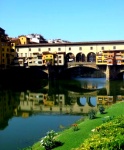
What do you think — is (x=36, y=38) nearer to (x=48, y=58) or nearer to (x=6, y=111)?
(x=48, y=58)

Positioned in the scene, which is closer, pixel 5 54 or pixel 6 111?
pixel 6 111

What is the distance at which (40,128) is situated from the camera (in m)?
20.4

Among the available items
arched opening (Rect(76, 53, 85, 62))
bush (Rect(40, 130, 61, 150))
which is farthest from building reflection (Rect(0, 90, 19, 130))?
arched opening (Rect(76, 53, 85, 62))

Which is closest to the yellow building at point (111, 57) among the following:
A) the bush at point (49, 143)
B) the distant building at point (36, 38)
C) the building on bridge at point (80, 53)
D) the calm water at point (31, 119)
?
the building on bridge at point (80, 53)

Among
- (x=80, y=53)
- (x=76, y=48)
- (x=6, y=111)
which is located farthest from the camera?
(x=80, y=53)

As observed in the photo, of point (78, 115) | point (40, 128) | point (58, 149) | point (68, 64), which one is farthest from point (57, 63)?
point (58, 149)

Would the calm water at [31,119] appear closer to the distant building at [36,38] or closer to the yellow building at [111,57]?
the yellow building at [111,57]

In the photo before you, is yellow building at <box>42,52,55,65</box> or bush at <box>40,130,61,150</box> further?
yellow building at <box>42,52,55,65</box>

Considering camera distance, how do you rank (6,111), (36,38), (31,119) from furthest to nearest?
1. (36,38)
2. (6,111)
3. (31,119)

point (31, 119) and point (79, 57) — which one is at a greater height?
point (79, 57)

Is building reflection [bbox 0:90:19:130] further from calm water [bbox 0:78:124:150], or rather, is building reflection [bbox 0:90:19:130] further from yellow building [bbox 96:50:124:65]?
yellow building [bbox 96:50:124:65]

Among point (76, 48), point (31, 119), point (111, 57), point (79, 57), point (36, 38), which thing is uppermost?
point (36, 38)

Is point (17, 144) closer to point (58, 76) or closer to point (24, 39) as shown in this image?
point (58, 76)

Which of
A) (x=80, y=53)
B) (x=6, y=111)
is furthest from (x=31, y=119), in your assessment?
(x=80, y=53)
